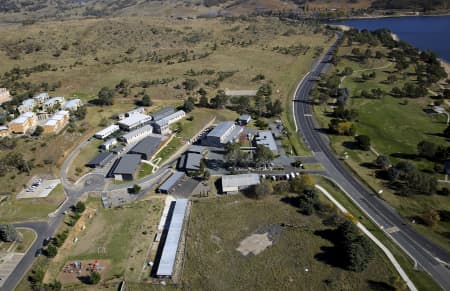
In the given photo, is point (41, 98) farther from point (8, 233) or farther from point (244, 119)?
point (244, 119)

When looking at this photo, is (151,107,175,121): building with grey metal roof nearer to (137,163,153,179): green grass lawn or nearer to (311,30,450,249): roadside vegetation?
(137,163,153,179): green grass lawn

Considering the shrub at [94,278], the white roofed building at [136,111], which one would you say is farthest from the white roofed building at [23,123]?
the shrub at [94,278]

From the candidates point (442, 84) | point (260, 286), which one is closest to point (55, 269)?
point (260, 286)

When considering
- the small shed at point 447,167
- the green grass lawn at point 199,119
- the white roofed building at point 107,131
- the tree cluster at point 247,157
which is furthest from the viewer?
the green grass lawn at point 199,119

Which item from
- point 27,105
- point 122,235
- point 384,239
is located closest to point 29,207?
point 122,235

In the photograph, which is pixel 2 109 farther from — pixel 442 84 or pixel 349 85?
pixel 442 84

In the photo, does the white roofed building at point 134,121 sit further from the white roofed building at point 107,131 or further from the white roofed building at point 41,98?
the white roofed building at point 41,98
